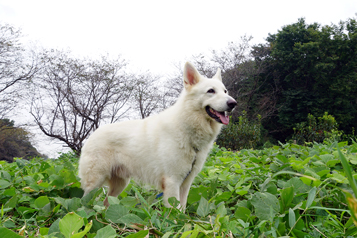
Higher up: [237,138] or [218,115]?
[218,115]

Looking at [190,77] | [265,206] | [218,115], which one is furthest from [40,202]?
[190,77]

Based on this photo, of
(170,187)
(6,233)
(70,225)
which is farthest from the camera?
(170,187)

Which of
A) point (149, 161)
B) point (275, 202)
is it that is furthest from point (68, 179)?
point (275, 202)

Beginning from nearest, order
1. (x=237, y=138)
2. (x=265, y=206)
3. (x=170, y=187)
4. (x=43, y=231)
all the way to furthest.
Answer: (x=43, y=231) → (x=265, y=206) → (x=170, y=187) → (x=237, y=138)

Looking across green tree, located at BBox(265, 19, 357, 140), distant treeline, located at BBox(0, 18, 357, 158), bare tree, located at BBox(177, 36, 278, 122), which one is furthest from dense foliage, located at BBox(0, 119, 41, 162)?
green tree, located at BBox(265, 19, 357, 140)

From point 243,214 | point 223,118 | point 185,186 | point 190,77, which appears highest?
point 190,77

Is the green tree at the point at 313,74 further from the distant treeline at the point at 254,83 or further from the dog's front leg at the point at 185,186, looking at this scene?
the dog's front leg at the point at 185,186

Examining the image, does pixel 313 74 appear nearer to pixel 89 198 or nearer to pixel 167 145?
pixel 167 145

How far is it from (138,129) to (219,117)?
3.26 feet

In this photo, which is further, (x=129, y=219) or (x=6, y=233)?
(x=129, y=219)

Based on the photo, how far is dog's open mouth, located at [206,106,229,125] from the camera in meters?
2.68

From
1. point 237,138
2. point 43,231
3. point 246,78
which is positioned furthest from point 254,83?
point 43,231

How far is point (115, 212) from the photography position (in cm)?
135

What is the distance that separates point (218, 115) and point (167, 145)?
70 cm
